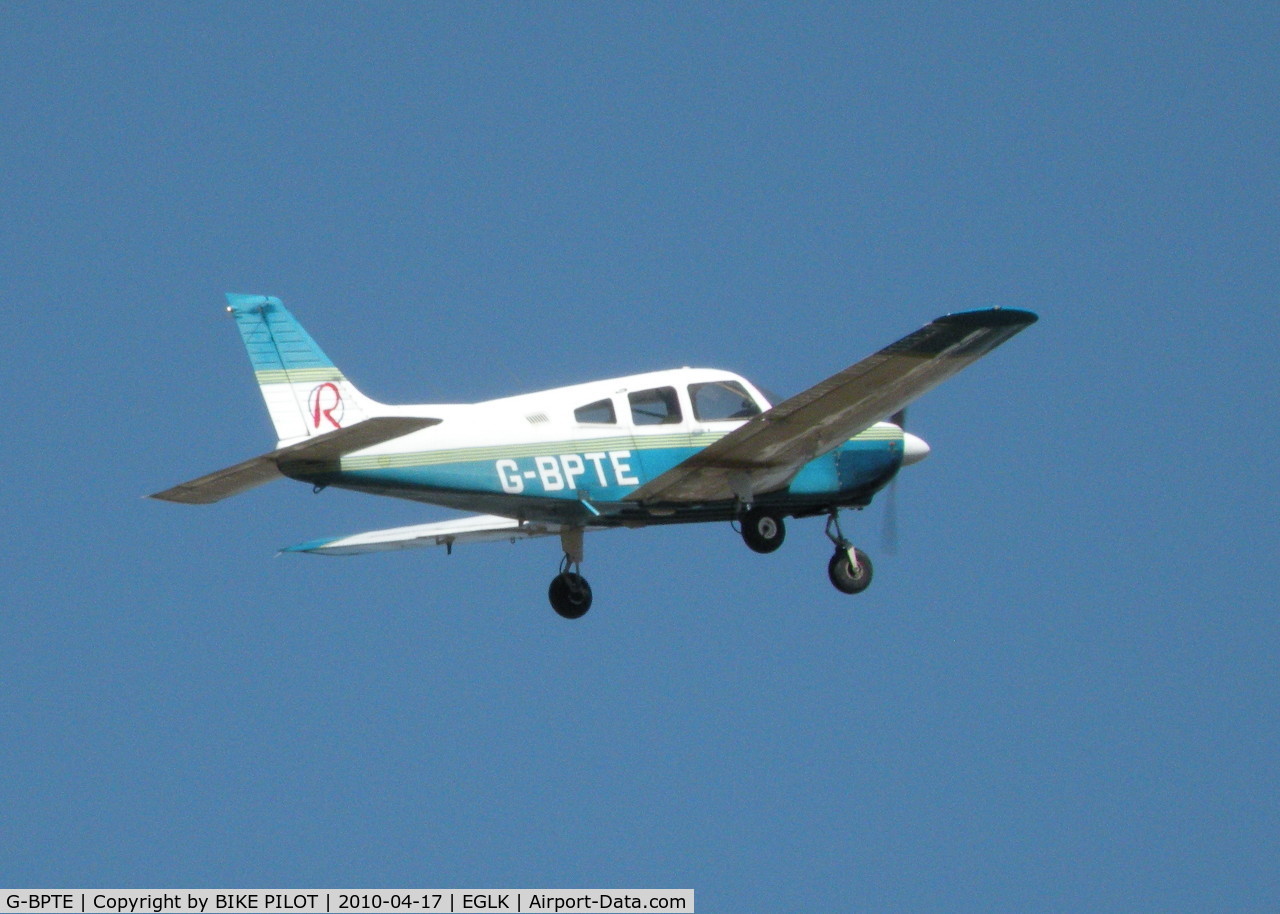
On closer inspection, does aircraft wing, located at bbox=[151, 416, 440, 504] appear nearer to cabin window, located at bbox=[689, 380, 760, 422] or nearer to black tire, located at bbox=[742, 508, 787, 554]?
cabin window, located at bbox=[689, 380, 760, 422]

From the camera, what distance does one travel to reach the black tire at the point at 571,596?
1017 inches

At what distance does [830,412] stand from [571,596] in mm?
4119

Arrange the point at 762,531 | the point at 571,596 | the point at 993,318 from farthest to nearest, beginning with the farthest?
the point at 571,596, the point at 762,531, the point at 993,318

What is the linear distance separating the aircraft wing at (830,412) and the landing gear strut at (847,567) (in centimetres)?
134

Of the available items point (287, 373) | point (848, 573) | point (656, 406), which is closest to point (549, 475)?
point (656, 406)

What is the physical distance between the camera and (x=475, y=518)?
27859 millimetres

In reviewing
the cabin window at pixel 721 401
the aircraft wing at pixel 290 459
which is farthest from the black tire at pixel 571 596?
the aircraft wing at pixel 290 459

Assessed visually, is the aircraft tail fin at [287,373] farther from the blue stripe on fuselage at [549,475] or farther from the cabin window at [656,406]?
the cabin window at [656,406]

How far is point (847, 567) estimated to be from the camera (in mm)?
26125

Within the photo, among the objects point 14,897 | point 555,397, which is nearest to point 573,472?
point 555,397

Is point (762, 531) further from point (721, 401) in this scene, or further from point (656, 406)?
point (656, 406)

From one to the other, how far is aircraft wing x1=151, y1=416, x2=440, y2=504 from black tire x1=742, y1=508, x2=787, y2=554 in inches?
179

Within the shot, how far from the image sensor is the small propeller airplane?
74.5 ft

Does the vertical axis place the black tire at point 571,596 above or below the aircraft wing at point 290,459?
below
